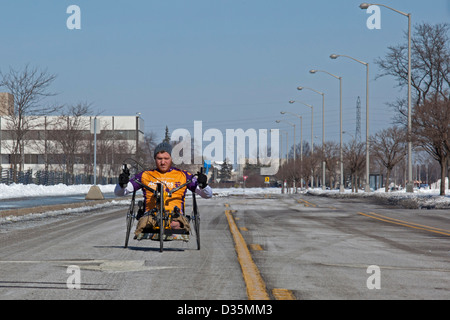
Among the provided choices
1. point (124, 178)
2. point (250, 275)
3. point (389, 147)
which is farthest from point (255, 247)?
point (389, 147)

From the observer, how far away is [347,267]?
953 cm

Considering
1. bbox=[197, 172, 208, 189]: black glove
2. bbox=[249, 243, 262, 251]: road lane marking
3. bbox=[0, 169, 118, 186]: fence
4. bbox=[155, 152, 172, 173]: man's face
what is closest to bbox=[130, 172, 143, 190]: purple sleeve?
bbox=[155, 152, 172, 173]: man's face

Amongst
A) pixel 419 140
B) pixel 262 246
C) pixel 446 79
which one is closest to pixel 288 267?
pixel 262 246

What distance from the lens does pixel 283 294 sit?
7.20 metres

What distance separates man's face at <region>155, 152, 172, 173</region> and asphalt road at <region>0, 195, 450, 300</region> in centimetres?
126

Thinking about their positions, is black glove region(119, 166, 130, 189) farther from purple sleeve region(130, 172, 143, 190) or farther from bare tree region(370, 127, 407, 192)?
bare tree region(370, 127, 407, 192)

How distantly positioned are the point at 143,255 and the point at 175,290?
336cm

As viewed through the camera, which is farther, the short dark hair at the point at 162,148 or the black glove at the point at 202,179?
the short dark hair at the point at 162,148

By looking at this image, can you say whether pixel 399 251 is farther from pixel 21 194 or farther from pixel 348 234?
pixel 21 194

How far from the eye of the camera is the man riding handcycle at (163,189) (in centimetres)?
1071

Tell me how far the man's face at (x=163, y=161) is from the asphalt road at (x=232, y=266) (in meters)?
1.26

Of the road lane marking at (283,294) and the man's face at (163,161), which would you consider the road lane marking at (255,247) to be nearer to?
the man's face at (163,161)

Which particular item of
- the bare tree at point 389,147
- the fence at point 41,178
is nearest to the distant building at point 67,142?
the fence at point 41,178

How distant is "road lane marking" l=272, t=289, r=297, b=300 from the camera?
6973 millimetres
